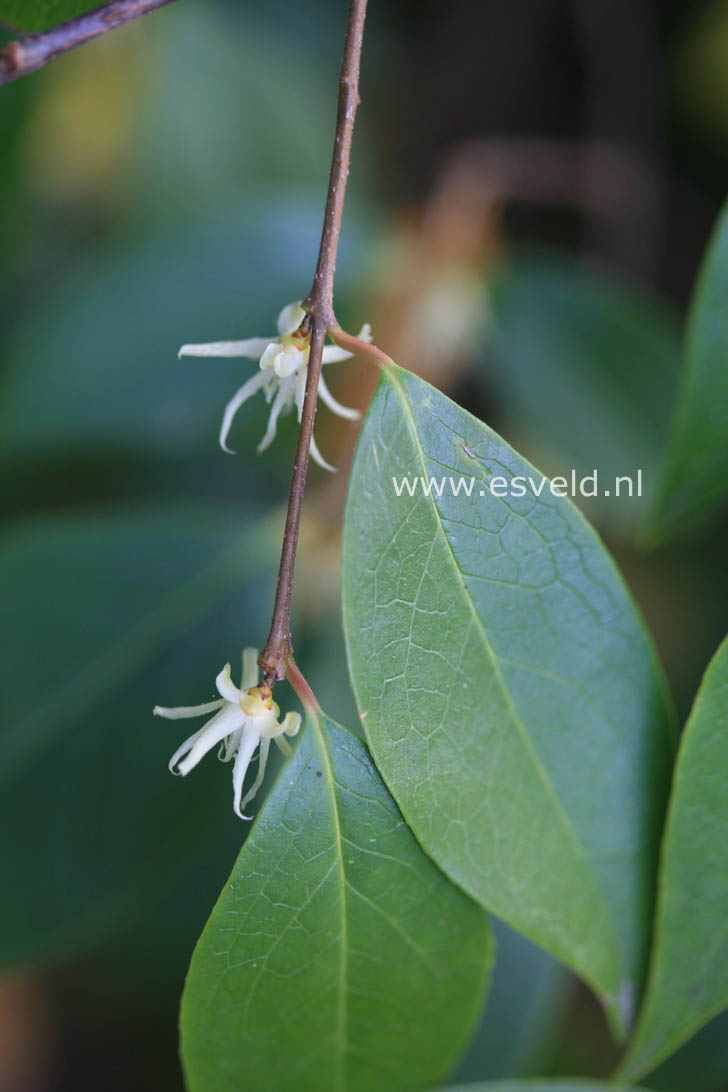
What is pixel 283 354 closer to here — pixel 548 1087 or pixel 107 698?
pixel 548 1087


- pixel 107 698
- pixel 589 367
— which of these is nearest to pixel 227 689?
pixel 107 698

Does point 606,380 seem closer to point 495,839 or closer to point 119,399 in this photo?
point 119,399

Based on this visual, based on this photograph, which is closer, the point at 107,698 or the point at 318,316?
the point at 318,316

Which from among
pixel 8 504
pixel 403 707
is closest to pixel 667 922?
pixel 403 707

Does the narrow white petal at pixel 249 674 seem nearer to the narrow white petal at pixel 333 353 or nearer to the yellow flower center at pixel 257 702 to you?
the yellow flower center at pixel 257 702

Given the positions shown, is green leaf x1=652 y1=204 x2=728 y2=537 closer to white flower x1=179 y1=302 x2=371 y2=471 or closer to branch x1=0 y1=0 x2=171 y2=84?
white flower x1=179 y1=302 x2=371 y2=471

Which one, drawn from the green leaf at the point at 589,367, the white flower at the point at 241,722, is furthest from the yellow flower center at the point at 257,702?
the green leaf at the point at 589,367
